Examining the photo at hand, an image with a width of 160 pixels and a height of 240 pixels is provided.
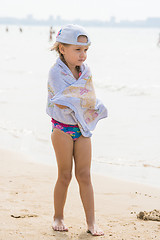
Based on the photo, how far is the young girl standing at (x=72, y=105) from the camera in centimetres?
283

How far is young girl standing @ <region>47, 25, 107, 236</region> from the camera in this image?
283cm

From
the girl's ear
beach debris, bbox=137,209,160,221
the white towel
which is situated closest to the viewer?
the white towel

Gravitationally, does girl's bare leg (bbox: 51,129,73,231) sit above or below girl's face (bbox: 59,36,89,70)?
below

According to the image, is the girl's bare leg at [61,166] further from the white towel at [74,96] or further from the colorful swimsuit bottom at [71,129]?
the white towel at [74,96]

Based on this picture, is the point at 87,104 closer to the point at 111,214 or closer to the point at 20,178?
the point at 111,214

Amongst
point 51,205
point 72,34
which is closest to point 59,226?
point 51,205

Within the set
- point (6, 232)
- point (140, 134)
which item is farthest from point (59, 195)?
point (140, 134)

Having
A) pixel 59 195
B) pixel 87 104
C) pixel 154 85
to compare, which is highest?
pixel 87 104

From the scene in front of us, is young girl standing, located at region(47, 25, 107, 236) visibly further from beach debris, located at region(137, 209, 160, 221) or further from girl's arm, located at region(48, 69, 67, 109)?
beach debris, located at region(137, 209, 160, 221)

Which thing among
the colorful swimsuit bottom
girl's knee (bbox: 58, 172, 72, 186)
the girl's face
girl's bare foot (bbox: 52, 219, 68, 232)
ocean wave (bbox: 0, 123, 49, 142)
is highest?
the girl's face

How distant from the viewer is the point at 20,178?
15.0ft

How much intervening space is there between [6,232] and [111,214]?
43.4 inches

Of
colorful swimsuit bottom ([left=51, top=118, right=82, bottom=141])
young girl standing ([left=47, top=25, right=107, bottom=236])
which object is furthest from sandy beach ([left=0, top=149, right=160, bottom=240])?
colorful swimsuit bottom ([left=51, top=118, right=82, bottom=141])

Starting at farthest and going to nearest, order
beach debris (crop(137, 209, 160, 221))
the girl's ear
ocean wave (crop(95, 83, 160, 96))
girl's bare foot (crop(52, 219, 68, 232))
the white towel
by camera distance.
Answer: ocean wave (crop(95, 83, 160, 96)) → beach debris (crop(137, 209, 160, 221)) → girl's bare foot (crop(52, 219, 68, 232)) → the girl's ear → the white towel
